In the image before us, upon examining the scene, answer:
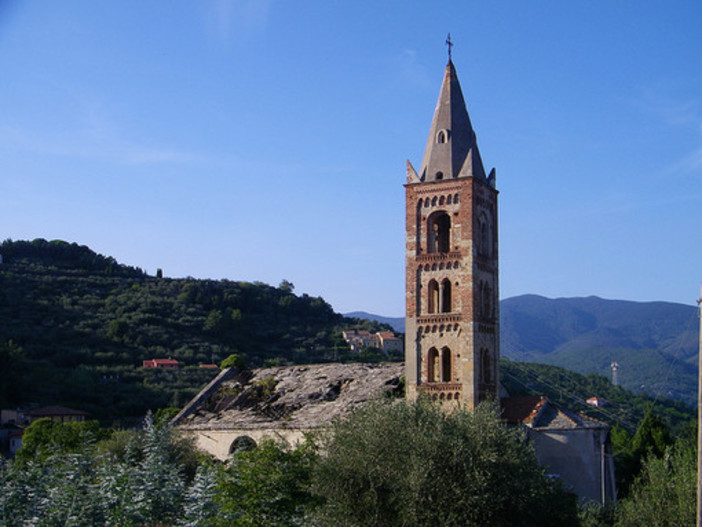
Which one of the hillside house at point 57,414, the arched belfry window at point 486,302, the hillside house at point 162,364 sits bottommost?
the hillside house at point 57,414

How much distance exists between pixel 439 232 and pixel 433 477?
16735mm

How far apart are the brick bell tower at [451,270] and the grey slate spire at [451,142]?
5 centimetres

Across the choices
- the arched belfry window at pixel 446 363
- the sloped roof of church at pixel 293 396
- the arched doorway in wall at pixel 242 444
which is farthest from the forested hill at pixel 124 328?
the arched belfry window at pixel 446 363

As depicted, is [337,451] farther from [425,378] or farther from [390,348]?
[390,348]

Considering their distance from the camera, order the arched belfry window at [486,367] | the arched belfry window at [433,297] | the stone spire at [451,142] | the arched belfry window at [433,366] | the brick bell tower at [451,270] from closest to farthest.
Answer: the brick bell tower at [451,270]
the arched belfry window at [433,366]
the arched belfry window at [486,367]
the arched belfry window at [433,297]
the stone spire at [451,142]

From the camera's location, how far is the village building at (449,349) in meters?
37.7

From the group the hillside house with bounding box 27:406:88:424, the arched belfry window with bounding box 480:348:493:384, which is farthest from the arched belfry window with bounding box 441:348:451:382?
the hillside house with bounding box 27:406:88:424

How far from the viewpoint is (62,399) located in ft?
250

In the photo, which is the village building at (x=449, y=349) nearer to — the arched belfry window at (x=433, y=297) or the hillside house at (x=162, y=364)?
the arched belfry window at (x=433, y=297)

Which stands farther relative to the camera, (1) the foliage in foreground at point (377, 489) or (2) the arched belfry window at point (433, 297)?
(2) the arched belfry window at point (433, 297)

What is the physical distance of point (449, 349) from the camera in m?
40.5

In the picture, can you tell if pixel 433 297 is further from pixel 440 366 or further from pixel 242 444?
pixel 242 444

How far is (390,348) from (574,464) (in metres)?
65.9

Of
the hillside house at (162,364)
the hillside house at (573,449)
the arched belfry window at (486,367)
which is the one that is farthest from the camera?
the hillside house at (162,364)
